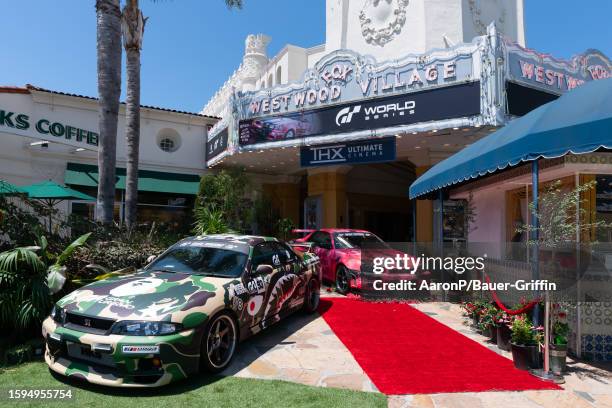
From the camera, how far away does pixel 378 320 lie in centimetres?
696

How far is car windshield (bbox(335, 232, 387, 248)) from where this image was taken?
9.49 metres

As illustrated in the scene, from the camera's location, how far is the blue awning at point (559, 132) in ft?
13.9

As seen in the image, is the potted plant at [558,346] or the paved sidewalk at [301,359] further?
the potted plant at [558,346]

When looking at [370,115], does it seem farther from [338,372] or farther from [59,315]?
[59,315]

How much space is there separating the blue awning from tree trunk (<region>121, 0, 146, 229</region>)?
9.02 meters

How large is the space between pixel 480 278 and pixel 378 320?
6.57 ft

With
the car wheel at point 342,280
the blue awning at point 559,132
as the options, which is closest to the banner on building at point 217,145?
the car wheel at point 342,280

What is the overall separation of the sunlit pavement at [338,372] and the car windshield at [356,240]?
11.1 feet

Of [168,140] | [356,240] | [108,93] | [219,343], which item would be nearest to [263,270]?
[219,343]

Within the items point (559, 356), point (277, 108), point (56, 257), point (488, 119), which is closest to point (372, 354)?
point (559, 356)

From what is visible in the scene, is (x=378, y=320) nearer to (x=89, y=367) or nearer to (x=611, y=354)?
(x=611, y=354)

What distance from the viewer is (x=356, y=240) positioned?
973cm

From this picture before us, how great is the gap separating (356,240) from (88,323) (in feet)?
22.5

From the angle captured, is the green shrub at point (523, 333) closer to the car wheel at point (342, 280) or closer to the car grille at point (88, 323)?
the car wheel at point (342, 280)
